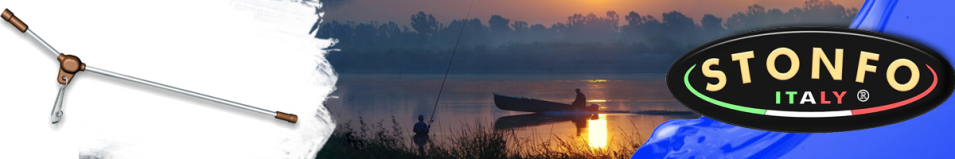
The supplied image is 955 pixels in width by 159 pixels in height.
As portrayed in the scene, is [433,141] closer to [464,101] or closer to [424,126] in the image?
[424,126]

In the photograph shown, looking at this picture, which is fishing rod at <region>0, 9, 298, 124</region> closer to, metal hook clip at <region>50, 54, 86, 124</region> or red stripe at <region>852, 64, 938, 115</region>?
metal hook clip at <region>50, 54, 86, 124</region>

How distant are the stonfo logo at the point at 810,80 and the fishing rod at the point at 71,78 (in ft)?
4.79

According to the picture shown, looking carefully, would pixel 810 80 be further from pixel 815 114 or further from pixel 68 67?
pixel 68 67

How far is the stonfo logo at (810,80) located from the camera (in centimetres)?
253

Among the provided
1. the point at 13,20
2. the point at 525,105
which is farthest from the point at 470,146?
the point at 525,105

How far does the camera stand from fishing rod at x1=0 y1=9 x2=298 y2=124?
8.01ft

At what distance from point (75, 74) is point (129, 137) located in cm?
39

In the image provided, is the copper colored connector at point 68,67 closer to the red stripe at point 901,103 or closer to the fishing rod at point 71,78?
the fishing rod at point 71,78

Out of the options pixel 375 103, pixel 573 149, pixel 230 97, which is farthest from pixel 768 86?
pixel 375 103

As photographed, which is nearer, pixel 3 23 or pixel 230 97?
pixel 3 23

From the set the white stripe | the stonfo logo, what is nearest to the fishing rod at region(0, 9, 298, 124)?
the stonfo logo

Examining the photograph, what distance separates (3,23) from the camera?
2.53 m

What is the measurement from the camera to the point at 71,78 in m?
2.50

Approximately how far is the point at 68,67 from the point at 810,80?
2.48 meters
